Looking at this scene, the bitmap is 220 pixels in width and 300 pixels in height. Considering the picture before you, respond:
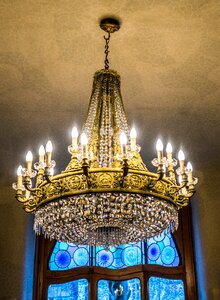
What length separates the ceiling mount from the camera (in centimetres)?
340

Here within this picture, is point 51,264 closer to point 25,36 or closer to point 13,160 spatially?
point 13,160

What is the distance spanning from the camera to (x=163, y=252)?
6.10 metres

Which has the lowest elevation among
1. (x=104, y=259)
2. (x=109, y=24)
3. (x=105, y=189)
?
(x=105, y=189)

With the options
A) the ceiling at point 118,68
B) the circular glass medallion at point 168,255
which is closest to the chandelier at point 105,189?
the ceiling at point 118,68

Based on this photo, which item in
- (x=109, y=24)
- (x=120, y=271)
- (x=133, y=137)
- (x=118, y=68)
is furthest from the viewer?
(x=120, y=271)

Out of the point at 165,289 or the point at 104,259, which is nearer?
the point at 165,289

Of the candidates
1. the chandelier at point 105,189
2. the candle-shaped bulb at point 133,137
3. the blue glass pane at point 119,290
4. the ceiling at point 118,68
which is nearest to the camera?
the chandelier at point 105,189

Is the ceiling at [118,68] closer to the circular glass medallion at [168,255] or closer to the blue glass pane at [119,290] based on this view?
the circular glass medallion at [168,255]

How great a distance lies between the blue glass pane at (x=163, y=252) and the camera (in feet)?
19.8

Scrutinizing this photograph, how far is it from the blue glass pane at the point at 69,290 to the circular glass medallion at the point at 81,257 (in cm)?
24

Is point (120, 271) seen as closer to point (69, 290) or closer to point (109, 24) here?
point (69, 290)

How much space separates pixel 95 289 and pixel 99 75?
3.17 meters

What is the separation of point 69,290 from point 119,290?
2.01 feet

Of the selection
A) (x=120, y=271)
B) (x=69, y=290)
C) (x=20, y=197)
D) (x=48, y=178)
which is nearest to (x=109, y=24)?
(x=48, y=178)
